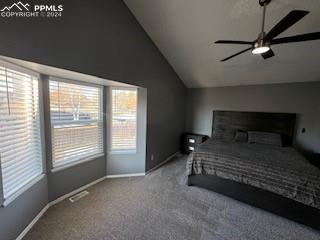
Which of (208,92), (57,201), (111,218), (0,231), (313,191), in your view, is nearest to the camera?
(0,231)

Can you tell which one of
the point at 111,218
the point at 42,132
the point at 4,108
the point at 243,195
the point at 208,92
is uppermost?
the point at 208,92

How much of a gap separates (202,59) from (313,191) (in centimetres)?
281

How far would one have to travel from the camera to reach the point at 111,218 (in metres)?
1.94

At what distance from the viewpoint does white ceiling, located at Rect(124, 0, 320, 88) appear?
6.74 feet

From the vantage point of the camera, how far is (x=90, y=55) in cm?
195

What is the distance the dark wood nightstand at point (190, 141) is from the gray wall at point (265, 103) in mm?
431

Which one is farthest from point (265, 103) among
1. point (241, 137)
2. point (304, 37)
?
point (304, 37)

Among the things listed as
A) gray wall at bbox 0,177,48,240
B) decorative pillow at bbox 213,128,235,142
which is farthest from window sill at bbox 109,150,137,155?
decorative pillow at bbox 213,128,235,142

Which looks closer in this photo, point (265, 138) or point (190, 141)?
point (265, 138)

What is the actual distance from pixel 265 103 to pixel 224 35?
7.63 ft

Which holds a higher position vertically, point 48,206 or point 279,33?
point 279,33

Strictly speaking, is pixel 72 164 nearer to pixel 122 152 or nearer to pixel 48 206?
pixel 48 206

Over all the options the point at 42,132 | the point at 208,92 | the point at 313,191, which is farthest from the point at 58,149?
the point at 208,92

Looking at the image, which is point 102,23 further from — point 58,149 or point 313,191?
point 313,191
